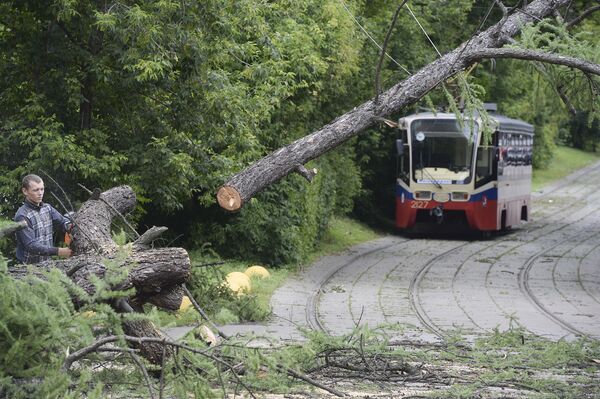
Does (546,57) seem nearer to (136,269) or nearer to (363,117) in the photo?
(363,117)

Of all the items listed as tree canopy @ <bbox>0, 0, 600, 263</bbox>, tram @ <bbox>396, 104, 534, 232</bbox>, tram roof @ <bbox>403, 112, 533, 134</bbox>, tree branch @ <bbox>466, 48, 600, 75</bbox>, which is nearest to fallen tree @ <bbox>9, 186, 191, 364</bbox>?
tree branch @ <bbox>466, 48, 600, 75</bbox>

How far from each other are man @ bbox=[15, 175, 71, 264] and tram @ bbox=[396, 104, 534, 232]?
1871 centimetres

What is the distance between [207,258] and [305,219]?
401 cm

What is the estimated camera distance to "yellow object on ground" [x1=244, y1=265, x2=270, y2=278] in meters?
20.3

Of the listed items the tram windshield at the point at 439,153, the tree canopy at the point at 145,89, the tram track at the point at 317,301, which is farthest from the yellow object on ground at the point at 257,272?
the tram windshield at the point at 439,153

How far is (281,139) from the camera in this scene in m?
23.3

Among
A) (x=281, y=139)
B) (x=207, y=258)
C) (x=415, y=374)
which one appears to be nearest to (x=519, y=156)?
(x=281, y=139)

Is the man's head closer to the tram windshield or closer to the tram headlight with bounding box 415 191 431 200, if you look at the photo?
the tram windshield

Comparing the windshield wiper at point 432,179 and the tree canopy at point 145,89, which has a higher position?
the tree canopy at point 145,89

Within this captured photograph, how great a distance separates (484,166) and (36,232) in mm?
19756

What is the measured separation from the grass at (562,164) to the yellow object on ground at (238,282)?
33.6m

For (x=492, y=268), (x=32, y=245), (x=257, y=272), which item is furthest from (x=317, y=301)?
(x=32, y=245)

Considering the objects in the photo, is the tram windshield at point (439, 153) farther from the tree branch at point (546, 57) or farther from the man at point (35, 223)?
the man at point (35, 223)

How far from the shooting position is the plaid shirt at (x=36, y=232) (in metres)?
11.2
